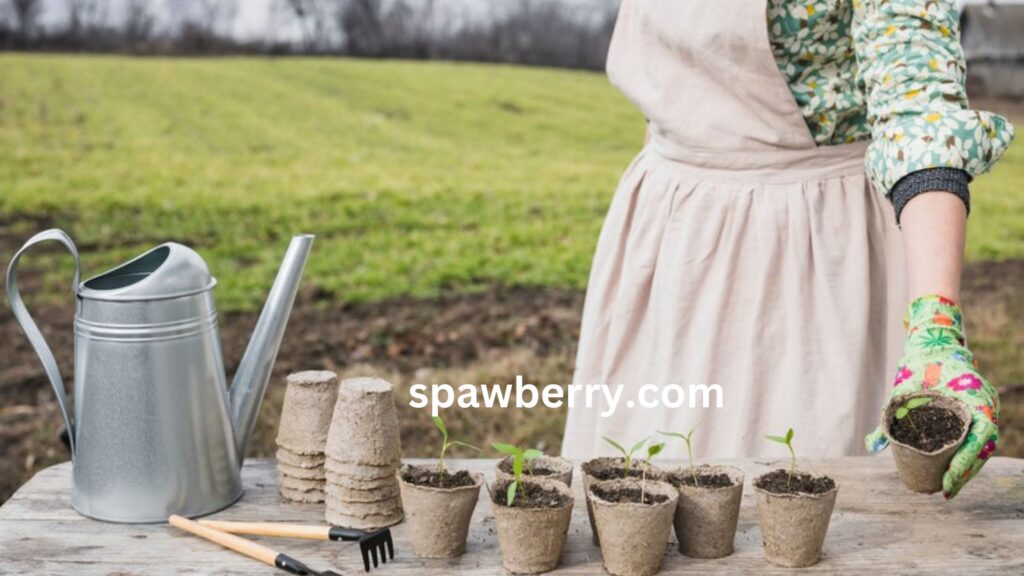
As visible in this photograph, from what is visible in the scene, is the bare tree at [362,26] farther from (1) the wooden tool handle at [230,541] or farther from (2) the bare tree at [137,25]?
(1) the wooden tool handle at [230,541]

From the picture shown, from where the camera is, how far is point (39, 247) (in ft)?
16.3

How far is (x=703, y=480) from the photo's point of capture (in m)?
1.04

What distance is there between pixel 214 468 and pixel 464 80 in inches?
191

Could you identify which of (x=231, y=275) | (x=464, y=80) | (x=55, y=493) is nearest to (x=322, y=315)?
(x=231, y=275)

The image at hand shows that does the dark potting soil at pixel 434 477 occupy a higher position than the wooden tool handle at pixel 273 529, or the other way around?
the dark potting soil at pixel 434 477

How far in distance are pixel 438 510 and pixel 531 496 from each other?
0.09m

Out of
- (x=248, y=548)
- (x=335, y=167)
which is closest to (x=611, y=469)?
(x=248, y=548)

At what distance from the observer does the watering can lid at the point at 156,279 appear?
1.05m

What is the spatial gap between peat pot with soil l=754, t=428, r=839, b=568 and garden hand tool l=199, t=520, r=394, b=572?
353 mm

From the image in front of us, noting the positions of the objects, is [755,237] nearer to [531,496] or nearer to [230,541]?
[531,496]

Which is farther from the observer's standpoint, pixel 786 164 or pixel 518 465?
pixel 786 164

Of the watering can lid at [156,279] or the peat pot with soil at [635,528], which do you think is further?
the watering can lid at [156,279]

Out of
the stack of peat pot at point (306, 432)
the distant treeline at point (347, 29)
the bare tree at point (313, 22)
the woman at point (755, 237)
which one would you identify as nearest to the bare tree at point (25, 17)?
the distant treeline at point (347, 29)

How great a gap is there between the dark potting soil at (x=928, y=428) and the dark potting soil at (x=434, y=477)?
42 cm
